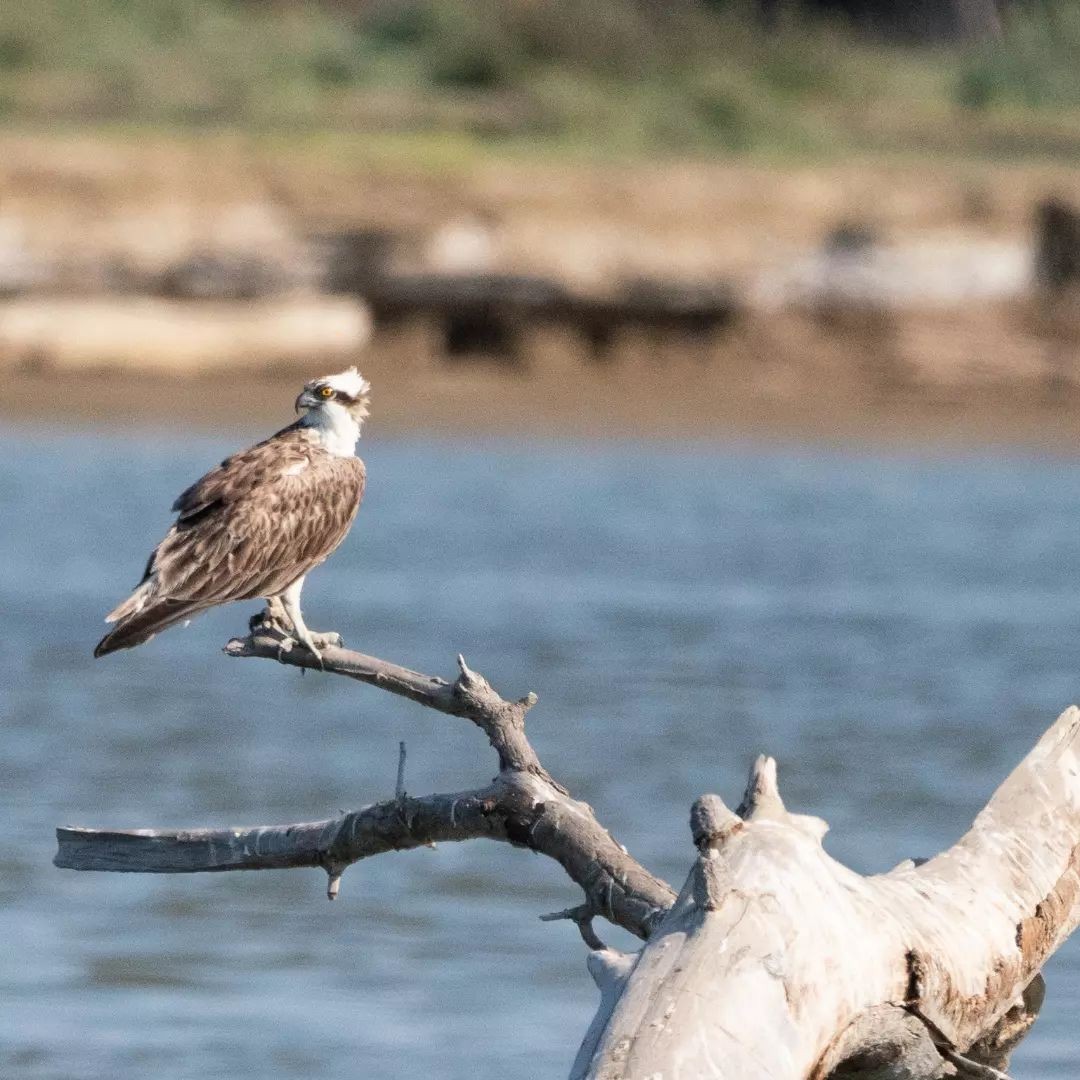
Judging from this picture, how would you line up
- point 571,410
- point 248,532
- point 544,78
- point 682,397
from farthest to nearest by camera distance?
point 544,78, point 682,397, point 571,410, point 248,532

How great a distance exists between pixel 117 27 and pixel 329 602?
18.5m

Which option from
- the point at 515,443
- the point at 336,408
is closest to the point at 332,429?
the point at 336,408

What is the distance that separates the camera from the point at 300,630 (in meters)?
5.81

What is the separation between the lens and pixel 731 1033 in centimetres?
369

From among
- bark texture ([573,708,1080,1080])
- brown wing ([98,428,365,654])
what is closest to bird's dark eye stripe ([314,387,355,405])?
brown wing ([98,428,365,654])

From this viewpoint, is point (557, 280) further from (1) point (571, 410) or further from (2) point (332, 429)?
(2) point (332, 429)

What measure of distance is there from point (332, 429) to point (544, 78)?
908 inches

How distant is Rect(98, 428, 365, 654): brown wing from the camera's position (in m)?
5.93

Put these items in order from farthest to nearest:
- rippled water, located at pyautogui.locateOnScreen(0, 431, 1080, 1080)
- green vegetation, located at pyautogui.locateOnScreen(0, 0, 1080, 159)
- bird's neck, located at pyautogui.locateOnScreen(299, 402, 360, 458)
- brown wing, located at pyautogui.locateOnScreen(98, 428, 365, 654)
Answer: green vegetation, located at pyautogui.locateOnScreen(0, 0, 1080, 159) < rippled water, located at pyautogui.locateOnScreen(0, 431, 1080, 1080) < bird's neck, located at pyautogui.locateOnScreen(299, 402, 360, 458) < brown wing, located at pyautogui.locateOnScreen(98, 428, 365, 654)

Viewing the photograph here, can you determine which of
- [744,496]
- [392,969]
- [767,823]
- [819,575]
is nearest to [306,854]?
[767,823]

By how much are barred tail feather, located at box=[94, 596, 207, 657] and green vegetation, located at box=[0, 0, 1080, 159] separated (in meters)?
19.4

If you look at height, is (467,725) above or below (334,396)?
above

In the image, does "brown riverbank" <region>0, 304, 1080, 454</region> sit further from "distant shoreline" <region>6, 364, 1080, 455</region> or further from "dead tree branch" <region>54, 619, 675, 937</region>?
"dead tree branch" <region>54, 619, 675, 937</region>

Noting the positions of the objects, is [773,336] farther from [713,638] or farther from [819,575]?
[713,638]
